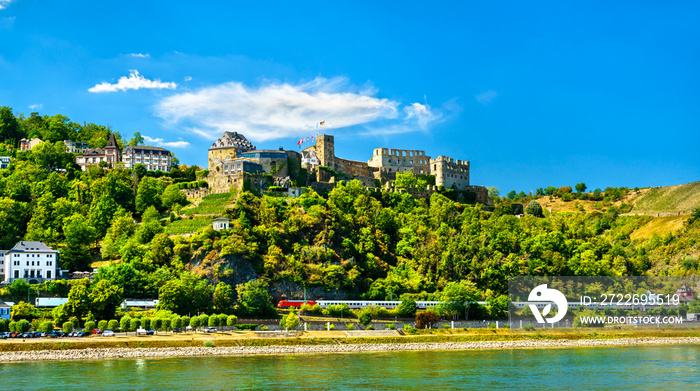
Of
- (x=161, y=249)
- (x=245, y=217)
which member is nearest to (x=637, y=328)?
(x=245, y=217)

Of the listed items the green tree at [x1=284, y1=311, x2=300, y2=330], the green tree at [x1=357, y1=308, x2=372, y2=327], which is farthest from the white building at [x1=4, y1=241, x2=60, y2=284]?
the green tree at [x1=357, y1=308, x2=372, y2=327]

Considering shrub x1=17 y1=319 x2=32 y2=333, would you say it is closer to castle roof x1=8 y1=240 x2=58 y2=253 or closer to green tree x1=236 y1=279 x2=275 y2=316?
castle roof x1=8 y1=240 x2=58 y2=253

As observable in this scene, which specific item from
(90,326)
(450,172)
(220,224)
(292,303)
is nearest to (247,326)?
(292,303)

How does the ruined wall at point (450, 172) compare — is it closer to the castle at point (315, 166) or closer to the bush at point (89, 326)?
the castle at point (315, 166)

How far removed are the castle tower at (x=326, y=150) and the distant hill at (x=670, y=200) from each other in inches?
2390

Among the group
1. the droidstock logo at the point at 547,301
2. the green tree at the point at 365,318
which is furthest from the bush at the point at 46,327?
the droidstock logo at the point at 547,301

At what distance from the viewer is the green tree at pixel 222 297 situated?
63.6m

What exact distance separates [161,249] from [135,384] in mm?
31225

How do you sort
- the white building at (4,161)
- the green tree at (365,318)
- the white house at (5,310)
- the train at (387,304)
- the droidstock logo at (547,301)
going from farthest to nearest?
the white building at (4,161) < the droidstock logo at (547,301) < the train at (387,304) < the green tree at (365,318) < the white house at (5,310)

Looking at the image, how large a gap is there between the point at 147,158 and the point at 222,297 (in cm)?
5060

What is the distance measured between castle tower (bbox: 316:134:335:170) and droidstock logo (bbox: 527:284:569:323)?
44.5m

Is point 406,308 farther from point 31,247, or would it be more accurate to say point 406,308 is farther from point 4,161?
point 4,161

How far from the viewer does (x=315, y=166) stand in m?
106

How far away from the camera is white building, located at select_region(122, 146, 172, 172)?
107 m
